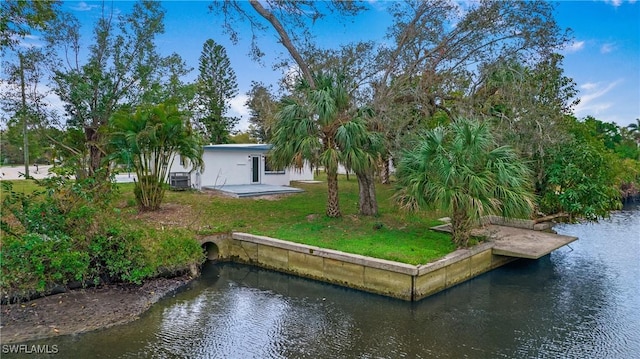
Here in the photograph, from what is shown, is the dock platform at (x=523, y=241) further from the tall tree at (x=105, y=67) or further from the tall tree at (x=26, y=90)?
the tall tree at (x=26, y=90)

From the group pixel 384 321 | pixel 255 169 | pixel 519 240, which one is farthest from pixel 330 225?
pixel 255 169

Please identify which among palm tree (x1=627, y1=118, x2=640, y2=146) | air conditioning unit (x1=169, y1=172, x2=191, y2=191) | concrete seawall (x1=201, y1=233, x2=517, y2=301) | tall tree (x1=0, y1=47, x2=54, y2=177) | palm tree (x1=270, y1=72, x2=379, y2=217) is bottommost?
concrete seawall (x1=201, y1=233, x2=517, y2=301)

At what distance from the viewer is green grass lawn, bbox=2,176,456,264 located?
8898 millimetres

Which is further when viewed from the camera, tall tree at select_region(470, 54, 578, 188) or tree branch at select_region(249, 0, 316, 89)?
tree branch at select_region(249, 0, 316, 89)

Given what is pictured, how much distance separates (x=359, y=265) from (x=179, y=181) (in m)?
12.0

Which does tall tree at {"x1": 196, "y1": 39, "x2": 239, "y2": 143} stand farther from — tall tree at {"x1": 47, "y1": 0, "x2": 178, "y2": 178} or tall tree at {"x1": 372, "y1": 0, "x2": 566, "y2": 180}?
tall tree at {"x1": 372, "y1": 0, "x2": 566, "y2": 180}

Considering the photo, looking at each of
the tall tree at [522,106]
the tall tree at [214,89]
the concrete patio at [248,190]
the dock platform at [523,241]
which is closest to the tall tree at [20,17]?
the concrete patio at [248,190]

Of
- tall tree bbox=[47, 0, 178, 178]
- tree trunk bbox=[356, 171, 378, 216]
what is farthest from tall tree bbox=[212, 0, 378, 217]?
tall tree bbox=[47, 0, 178, 178]

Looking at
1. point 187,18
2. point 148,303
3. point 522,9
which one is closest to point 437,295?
point 148,303

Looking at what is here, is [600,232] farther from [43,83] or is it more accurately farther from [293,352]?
[43,83]

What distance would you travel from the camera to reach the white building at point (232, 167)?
18531 millimetres

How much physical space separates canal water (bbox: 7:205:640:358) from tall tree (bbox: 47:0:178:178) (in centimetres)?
999

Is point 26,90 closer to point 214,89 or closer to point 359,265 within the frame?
point 359,265

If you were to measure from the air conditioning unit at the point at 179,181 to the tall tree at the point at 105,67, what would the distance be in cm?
288
